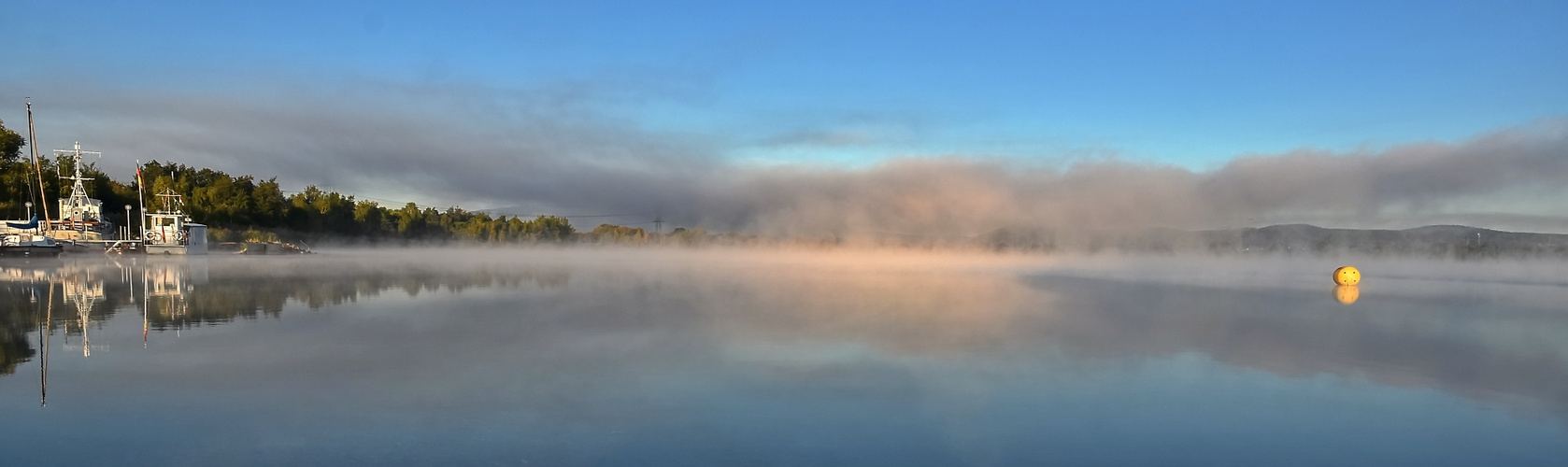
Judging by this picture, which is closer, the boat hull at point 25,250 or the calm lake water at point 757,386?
the calm lake water at point 757,386

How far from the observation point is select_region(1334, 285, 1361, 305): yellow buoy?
24.5 m

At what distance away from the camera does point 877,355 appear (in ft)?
37.3

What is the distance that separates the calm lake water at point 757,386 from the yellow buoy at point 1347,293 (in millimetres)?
5978

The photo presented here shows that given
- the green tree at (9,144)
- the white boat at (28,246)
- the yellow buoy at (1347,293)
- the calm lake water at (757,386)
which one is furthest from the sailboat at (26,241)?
the yellow buoy at (1347,293)

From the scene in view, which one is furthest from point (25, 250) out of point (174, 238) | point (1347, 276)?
point (1347, 276)

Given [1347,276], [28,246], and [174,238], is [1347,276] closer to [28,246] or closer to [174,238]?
[28,246]

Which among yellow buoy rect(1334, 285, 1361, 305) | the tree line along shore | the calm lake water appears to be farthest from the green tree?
yellow buoy rect(1334, 285, 1361, 305)

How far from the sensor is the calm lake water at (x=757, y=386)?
6.59m

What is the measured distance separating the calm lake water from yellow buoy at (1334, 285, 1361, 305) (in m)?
5.98

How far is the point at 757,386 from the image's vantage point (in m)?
9.01

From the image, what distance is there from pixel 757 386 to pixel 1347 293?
26.1 m

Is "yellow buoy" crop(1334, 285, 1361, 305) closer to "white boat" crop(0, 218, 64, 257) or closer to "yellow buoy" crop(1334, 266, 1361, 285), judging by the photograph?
"yellow buoy" crop(1334, 266, 1361, 285)

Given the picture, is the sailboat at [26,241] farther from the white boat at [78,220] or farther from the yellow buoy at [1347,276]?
the yellow buoy at [1347,276]

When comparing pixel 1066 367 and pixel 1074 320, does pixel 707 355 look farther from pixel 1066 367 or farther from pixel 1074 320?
pixel 1074 320
